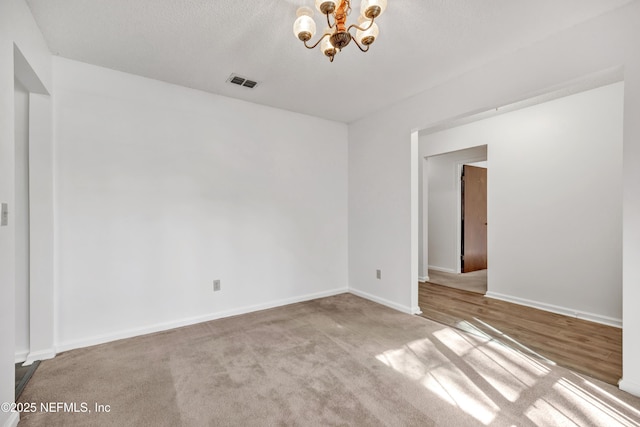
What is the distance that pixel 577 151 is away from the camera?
132 inches

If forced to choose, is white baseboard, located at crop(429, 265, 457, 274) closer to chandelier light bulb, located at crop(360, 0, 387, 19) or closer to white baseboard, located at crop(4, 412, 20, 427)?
chandelier light bulb, located at crop(360, 0, 387, 19)

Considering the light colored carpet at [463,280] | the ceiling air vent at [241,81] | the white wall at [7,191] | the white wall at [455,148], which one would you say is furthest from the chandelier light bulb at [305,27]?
the light colored carpet at [463,280]

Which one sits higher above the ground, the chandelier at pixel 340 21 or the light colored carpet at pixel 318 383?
the chandelier at pixel 340 21

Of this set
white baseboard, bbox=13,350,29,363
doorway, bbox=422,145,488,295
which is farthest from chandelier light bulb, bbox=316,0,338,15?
doorway, bbox=422,145,488,295

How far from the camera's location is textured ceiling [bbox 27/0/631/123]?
1943 mm

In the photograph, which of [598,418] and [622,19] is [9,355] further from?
[622,19]

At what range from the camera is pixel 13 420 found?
1.61m

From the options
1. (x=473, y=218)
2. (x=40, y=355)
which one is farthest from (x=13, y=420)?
(x=473, y=218)

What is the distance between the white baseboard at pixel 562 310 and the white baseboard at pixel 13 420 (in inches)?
189

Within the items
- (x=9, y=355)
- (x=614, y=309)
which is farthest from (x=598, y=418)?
(x=9, y=355)

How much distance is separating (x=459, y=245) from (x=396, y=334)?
353 cm

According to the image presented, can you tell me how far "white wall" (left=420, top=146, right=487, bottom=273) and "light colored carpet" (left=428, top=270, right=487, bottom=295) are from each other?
11.0 inches

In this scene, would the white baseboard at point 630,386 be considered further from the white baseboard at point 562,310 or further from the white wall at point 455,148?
the white baseboard at point 562,310

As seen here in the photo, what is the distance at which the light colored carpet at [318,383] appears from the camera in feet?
5.60
